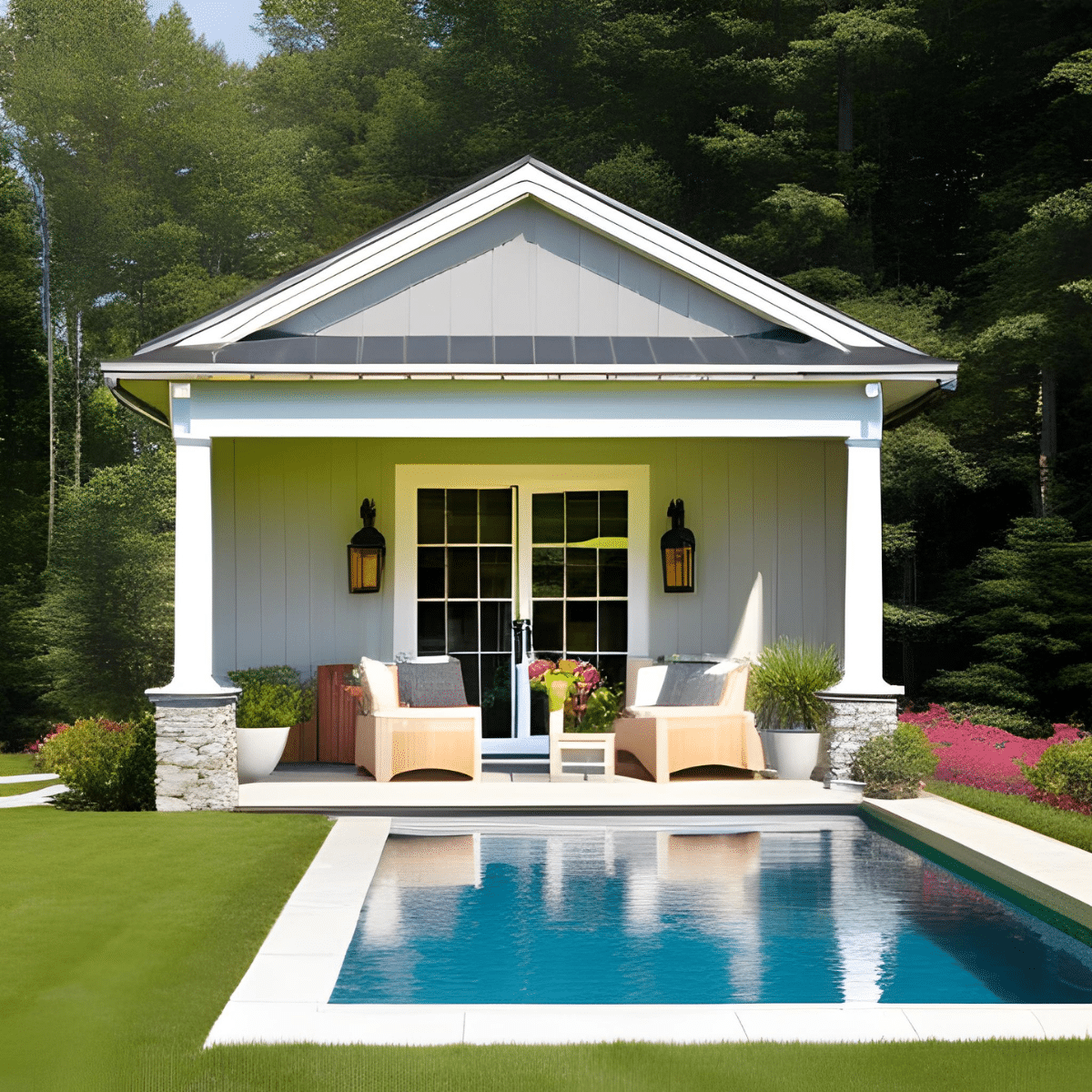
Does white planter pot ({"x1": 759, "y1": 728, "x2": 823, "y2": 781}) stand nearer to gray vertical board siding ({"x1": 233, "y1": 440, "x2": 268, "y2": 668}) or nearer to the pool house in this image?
the pool house

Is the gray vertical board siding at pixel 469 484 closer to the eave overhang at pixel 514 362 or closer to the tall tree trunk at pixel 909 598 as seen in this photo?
the eave overhang at pixel 514 362

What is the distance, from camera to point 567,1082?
3537 mm

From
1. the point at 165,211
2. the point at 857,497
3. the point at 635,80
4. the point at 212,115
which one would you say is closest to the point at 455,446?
the point at 857,497

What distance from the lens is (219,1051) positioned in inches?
147

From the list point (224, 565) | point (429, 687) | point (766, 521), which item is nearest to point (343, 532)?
point (224, 565)

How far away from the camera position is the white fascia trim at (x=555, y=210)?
9086mm

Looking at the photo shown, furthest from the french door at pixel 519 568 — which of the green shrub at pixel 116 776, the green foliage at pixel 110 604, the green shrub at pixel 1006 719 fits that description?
the green foliage at pixel 110 604

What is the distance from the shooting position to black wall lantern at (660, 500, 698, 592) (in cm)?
1061

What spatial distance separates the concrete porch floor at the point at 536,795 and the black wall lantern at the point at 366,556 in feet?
6.28

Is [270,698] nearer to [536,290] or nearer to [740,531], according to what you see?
[536,290]

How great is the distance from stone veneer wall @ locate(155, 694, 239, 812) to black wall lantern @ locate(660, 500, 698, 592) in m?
4.13

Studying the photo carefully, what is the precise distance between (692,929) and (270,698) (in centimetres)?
475

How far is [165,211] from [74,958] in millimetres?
24177

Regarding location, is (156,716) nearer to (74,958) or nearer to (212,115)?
(74,958)
